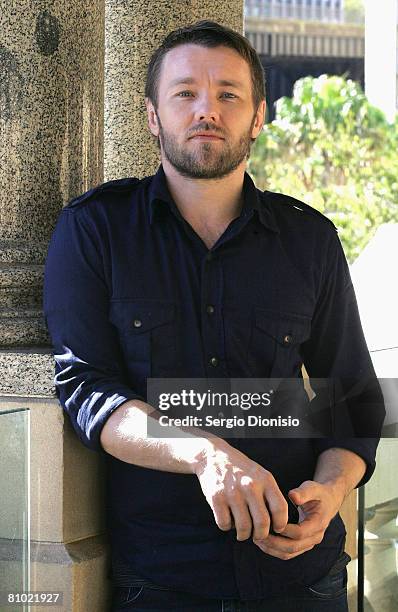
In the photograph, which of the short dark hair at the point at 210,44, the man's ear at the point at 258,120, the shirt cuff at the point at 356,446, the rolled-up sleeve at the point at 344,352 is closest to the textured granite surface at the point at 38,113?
the short dark hair at the point at 210,44

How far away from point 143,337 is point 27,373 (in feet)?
0.99

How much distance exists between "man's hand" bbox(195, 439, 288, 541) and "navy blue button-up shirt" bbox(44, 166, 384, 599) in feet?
0.91

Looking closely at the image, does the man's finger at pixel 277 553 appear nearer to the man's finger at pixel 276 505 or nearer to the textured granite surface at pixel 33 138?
the man's finger at pixel 276 505

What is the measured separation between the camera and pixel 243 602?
255cm

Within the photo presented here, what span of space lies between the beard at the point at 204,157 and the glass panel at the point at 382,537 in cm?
112

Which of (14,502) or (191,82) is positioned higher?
(191,82)

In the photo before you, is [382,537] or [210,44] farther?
[382,537]

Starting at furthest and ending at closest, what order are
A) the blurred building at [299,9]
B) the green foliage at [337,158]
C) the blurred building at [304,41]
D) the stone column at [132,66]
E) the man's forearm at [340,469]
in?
the blurred building at [299,9] < the blurred building at [304,41] < the green foliage at [337,158] < the stone column at [132,66] < the man's forearm at [340,469]

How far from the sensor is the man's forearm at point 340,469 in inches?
104

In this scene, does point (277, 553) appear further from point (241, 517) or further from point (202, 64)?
point (202, 64)

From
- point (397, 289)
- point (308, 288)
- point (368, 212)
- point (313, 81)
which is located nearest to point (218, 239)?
point (308, 288)

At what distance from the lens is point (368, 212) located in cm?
2072

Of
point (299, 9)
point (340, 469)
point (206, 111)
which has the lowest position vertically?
point (340, 469)

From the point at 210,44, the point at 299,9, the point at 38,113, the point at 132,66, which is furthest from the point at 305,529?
the point at 299,9
